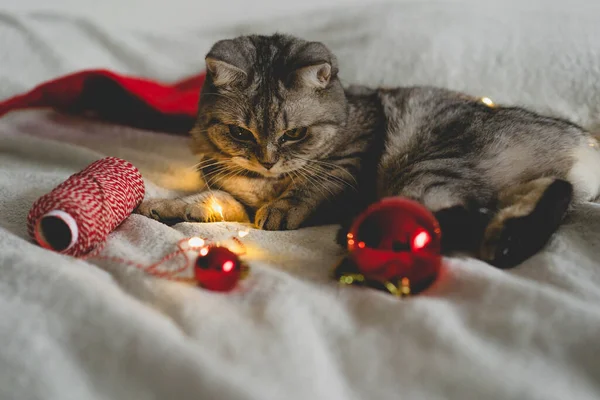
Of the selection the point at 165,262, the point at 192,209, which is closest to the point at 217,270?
the point at 165,262

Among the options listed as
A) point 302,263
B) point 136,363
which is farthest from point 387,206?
point 136,363

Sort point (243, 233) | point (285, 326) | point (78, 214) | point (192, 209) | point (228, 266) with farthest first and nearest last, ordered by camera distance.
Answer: point (192, 209) → point (243, 233) → point (78, 214) → point (228, 266) → point (285, 326)

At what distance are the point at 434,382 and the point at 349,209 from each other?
68 centimetres

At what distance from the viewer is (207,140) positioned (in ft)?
4.56

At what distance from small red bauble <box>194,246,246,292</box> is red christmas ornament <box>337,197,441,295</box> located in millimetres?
206

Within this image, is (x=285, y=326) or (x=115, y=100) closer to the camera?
(x=285, y=326)

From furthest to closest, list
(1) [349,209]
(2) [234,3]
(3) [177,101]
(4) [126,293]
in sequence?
1. (2) [234,3]
2. (3) [177,101]
3. (1) [349,209]
4. (4) [126,293]

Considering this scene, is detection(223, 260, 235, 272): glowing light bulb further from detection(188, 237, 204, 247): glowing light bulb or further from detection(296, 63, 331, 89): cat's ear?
detection(296, 63, 331, 89): cat's ear

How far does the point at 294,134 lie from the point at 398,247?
56 centimetres

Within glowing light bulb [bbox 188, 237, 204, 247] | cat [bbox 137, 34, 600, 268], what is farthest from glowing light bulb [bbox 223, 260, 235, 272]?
cat [bbox 137, 34, 600, 268]

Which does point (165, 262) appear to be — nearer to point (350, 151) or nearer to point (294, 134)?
point (294, 134)

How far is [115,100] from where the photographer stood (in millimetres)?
1762

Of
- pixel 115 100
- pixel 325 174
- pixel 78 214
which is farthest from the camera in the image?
pixel 115 100

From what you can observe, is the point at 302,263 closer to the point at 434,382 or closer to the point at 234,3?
the point at 434,382
